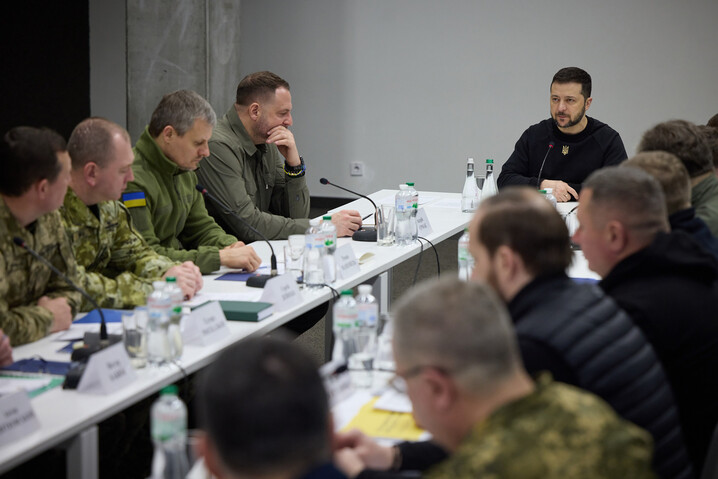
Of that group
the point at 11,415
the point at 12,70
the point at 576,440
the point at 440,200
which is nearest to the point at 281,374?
the point at 576,440

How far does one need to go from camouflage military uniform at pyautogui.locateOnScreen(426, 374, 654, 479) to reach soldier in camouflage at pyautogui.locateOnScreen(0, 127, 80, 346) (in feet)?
4.82

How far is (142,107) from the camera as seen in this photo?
6.11 meters

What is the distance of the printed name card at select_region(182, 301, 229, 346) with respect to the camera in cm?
230

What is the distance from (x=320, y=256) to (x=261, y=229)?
2.97 ft

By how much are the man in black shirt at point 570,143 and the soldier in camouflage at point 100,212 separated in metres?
2.63

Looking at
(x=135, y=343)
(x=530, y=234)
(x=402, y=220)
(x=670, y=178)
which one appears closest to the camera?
(x=530, y=234)

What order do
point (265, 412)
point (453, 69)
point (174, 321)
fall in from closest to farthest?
point (265, 412), point (174, 321), point (453, 69)

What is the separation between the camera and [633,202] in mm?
2082

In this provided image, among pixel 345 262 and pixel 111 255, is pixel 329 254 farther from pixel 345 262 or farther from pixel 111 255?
pixel 111 255

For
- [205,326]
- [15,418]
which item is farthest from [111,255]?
[15,418]

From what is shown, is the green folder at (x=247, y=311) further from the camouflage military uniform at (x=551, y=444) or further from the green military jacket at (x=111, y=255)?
the camouflage military uniform at (x=551, y=444)

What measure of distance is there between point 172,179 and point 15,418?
1840 mm

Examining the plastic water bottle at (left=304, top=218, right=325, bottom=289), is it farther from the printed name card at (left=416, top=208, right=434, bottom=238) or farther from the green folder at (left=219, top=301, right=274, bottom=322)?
the printed name card at (left=416, top=208, right=434, bottom=238)

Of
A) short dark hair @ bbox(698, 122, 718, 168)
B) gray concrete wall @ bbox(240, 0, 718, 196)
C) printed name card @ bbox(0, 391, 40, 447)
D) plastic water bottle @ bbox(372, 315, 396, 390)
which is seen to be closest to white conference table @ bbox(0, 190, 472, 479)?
printed name card @ bbox(0, 391, 40, 447)
